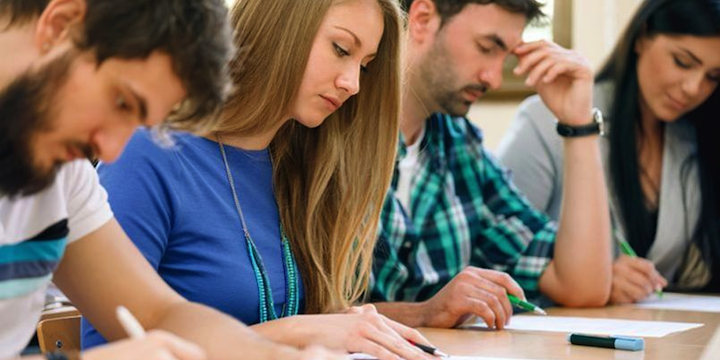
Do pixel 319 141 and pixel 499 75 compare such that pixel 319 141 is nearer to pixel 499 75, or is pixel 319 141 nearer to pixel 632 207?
pixel 499 75

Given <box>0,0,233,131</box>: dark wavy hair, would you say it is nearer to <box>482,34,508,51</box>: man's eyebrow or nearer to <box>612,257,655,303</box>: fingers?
<box>482,34,508,51</box>: man's eyebrow

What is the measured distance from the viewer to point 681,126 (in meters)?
3.01

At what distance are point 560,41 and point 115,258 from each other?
9.63 feet

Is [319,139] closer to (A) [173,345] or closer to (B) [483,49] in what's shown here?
(B) [483,49]

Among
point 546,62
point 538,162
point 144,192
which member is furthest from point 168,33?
point 538,162

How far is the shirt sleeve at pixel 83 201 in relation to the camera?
4.17ft

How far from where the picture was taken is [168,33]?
104 cm

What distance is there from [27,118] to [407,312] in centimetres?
109

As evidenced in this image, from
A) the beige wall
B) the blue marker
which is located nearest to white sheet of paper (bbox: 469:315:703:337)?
the blue marker

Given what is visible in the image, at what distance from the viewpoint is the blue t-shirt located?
1.56m

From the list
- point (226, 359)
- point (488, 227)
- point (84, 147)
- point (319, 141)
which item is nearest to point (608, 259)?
point (488, 227)

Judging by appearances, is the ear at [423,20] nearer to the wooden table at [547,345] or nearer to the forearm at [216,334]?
the wooden table at [547,345]

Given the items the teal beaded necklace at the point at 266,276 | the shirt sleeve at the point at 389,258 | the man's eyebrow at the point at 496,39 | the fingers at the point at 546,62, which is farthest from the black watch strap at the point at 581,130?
the teal beaded necklace at the point at 266,276

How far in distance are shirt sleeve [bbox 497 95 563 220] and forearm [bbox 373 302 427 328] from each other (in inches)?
36.0
